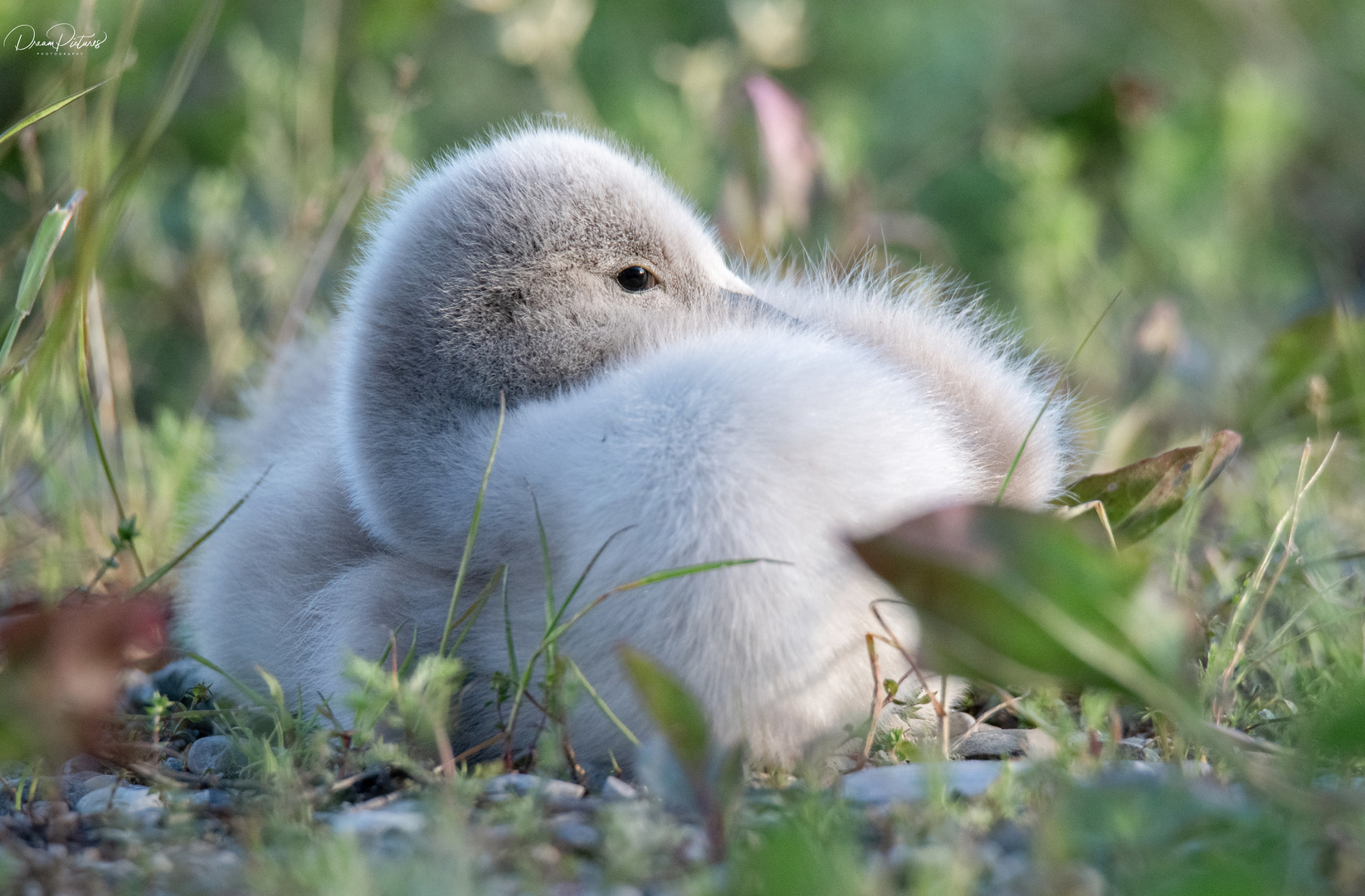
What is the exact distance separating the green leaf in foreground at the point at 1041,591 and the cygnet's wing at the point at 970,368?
1.74 feet

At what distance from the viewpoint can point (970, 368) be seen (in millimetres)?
2064

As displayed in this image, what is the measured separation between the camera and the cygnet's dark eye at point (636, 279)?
2014 millimetres

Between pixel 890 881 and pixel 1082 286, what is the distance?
3.22 m

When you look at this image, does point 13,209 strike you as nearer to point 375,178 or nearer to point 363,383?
point 375,178

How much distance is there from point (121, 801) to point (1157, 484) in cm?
160

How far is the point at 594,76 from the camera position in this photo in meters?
5.66

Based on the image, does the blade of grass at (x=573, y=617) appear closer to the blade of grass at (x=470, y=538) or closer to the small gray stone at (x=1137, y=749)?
the blade of grass at (x=470, y=538)

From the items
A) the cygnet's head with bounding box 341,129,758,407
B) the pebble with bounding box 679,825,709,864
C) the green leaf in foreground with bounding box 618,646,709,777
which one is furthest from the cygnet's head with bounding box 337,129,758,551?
the pebble with bounding box 679,825,709,864

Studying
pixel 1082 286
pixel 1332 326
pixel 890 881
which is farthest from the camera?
pixel 1082 286

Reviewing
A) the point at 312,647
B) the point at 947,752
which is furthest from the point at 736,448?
the point at 312,647

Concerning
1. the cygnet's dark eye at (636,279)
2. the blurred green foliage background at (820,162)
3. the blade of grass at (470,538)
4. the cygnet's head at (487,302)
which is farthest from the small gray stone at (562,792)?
the blurred green foliage background at (820,162)

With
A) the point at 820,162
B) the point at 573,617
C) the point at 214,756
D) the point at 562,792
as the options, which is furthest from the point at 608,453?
the point at 820,162

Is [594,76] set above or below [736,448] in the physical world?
above

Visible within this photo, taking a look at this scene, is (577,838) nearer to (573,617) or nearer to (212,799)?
(573,617)
